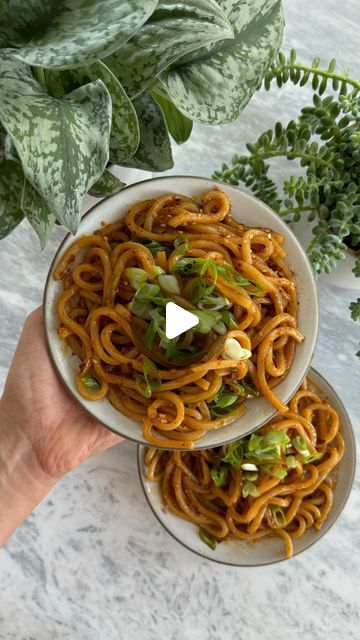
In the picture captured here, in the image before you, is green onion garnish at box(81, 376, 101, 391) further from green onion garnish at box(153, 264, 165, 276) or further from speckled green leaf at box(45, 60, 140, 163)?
speckled green leaf at box(45, 60, 140, 163)

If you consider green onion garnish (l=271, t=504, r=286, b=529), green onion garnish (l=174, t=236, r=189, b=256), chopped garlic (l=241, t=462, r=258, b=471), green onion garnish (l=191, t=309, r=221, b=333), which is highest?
green onion garnish (l=174, t=236, r=189, b=256)

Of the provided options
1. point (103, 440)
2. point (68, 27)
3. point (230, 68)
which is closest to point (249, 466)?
point (103, 440)

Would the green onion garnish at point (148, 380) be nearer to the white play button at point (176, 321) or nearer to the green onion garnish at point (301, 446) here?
the white play button at point (176, 321)

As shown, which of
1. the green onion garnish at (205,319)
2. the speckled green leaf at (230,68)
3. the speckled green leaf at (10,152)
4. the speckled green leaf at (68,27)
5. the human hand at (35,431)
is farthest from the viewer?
the human hand at (35,431)

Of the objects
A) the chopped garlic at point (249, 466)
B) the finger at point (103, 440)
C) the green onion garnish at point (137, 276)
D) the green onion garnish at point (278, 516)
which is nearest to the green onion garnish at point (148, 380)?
the green onion garnish at point (137, 276)

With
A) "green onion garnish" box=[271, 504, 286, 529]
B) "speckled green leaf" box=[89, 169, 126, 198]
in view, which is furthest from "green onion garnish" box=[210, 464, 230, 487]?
"speckled green leaf" box=[89, 169, 126, 198]

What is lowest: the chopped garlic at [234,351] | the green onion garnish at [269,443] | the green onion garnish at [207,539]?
the green onion garnish at [207,539]

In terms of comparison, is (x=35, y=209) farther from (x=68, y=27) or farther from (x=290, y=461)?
(x=290, y=461)
